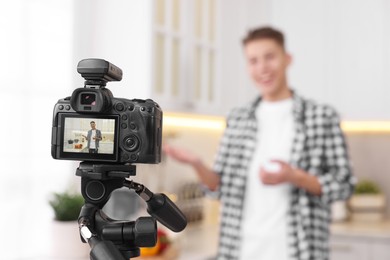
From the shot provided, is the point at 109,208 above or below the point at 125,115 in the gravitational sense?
below

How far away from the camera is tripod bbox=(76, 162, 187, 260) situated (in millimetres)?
875

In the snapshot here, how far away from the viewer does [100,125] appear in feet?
3.01

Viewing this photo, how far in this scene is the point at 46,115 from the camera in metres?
2.38

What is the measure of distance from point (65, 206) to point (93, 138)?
→ 130 cm

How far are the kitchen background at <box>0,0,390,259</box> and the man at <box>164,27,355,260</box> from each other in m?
0.32

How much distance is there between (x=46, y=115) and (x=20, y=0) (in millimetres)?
442

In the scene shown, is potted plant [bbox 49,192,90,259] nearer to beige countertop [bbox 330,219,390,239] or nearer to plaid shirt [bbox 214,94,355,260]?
plaid shirt [bbox 214,94,355,260]

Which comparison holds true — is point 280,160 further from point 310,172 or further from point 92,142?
point 92,142

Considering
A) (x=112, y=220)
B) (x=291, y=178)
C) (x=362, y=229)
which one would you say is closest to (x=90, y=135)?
(x=112, y=220)

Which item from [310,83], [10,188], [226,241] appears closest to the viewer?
[10,188]

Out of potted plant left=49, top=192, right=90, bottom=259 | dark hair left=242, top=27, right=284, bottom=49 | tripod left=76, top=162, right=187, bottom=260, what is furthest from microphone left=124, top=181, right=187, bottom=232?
dark hair left=242, top=27, right=284, bottom=49

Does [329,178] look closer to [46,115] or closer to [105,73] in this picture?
[46,115]

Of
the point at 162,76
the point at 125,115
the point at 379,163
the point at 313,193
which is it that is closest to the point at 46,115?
the point at 162,76

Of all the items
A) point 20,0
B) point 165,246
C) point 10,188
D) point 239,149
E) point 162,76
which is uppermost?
point 20,0
